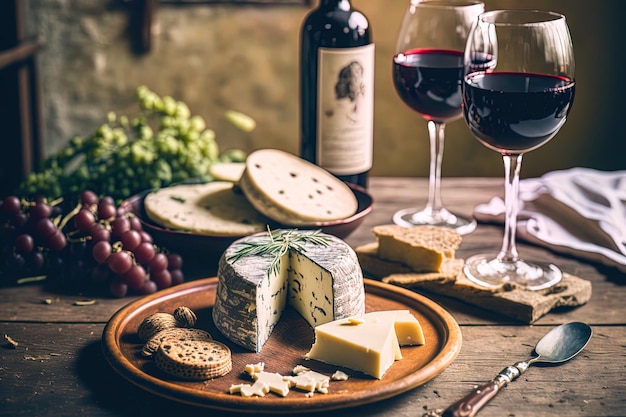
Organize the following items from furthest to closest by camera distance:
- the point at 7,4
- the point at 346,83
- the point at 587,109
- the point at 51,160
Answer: the point at 587,109
the point at 7,4
the point at 51,160
the point at 346,83

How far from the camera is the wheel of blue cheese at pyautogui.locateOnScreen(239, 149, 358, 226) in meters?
1.41

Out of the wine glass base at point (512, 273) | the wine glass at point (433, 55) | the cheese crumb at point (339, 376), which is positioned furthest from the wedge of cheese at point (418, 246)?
the cheese crumb at point (339, 376)

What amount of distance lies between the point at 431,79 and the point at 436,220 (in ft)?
0.99

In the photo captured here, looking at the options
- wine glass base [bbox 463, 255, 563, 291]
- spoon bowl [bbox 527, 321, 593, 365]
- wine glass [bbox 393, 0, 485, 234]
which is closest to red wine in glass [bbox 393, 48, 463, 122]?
wine glass [bbox 393, 0, 485, 234]

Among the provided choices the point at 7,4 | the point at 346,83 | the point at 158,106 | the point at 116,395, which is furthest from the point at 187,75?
the point at 116,395

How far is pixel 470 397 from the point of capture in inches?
38.3

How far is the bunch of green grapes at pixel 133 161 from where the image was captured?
162 cm

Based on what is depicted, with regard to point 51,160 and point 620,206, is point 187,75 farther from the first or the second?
point 620,206

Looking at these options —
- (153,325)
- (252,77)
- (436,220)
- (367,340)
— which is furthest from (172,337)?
(252,77)

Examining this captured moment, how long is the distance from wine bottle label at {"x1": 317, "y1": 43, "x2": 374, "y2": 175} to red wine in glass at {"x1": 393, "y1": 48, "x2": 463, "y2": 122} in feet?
0.23

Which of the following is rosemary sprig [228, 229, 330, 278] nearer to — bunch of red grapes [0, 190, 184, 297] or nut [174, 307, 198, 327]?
nut [174, 307, 198, 327]

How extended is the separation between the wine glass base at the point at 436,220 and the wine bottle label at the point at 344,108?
14 centimetres

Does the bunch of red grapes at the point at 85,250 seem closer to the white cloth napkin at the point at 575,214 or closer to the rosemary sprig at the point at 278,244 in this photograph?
the rosemary sprig at the point at 278,244

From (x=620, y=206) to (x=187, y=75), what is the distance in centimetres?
206
